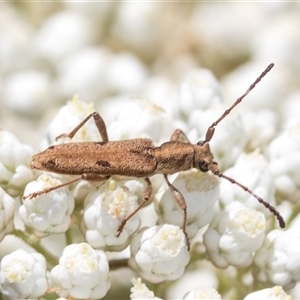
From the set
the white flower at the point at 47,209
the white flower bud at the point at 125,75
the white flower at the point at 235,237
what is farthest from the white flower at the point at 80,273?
the white flower bud at the point at 125,75

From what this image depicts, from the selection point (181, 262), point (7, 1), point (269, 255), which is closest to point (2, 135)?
point (181, 262)

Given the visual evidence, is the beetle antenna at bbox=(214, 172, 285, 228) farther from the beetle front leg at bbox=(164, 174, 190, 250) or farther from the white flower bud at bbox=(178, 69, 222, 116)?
the white flower bud at bbox=(178, 69, 222, 116)

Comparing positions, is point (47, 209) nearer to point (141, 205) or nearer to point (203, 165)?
point (141, 205)

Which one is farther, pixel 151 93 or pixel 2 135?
pixel 151 93

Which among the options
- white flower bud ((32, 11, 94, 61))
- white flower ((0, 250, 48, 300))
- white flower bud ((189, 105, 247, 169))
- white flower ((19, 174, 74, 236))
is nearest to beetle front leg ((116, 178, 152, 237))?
white flower ((19, 174, 74, 236))

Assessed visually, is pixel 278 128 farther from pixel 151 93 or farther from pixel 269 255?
pixel 269 255

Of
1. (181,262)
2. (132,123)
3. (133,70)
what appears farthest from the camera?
(133,70)

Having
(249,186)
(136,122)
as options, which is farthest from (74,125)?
(249,186)
